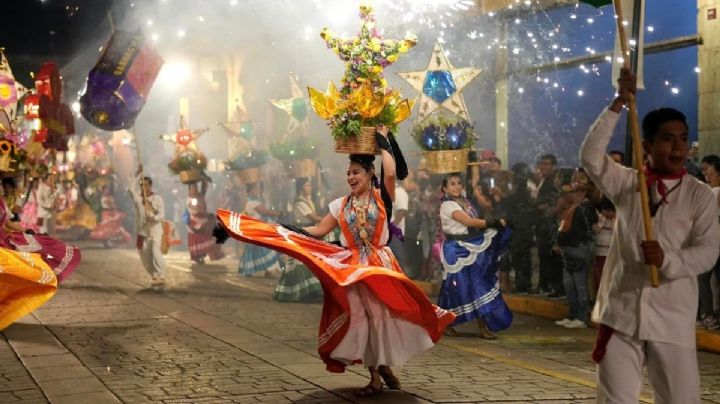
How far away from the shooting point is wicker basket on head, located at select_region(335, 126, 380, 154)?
7812 millimetres

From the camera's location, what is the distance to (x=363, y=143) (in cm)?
781

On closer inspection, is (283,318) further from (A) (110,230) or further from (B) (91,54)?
(B) (91,54)

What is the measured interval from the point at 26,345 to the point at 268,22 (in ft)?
58.9

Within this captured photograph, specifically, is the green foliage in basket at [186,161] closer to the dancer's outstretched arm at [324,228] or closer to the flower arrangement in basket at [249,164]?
the flower arrangement in basket at [249,164]

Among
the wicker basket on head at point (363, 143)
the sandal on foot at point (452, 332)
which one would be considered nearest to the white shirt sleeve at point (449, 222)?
the sandal on foot at point (452, 332)

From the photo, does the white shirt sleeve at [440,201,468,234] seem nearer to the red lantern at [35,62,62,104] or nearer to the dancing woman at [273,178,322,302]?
the dancing woman at [273,178,322,302]

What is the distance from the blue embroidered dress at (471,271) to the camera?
11.1 meters

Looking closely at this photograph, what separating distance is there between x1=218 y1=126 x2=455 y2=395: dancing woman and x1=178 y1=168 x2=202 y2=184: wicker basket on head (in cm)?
1427

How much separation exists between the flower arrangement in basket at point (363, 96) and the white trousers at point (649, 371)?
3.22 m

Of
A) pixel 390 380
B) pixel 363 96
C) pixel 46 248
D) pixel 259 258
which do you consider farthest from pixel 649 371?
pixel 259 258

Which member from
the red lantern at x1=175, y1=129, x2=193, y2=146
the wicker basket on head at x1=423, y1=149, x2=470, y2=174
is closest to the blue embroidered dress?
the wicker basket on head at x1=423, y1=149, x2=470, y2=174

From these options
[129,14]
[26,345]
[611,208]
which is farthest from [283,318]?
[129,14]

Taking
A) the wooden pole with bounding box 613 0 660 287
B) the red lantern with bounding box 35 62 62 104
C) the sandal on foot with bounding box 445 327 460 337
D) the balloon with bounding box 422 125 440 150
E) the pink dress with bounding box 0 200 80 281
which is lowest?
the sandal on foot with bounding box 445 327 460 337

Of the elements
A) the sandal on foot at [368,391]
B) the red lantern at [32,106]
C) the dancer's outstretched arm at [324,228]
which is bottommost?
the sandal on foot at [368,391]
